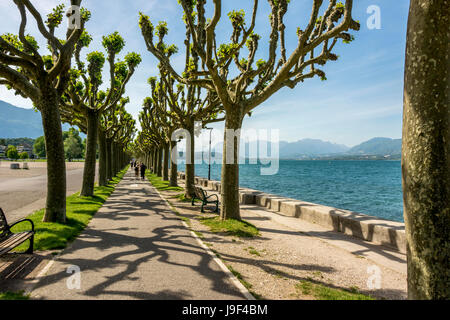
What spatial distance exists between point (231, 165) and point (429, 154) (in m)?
6.74

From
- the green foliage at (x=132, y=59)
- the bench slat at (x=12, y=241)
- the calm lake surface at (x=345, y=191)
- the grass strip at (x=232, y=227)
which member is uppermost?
the green foliage at (x=132, y=59)

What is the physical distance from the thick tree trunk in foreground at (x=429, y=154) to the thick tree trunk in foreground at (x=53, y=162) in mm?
8993

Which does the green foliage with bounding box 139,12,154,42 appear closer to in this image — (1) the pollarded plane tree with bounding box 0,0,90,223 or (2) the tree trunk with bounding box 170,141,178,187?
(1) the pollarded plane tree with bounding box 0,0,90,223

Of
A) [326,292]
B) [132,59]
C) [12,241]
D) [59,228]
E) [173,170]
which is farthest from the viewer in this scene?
[173,170]

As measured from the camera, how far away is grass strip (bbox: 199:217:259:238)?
8078mm

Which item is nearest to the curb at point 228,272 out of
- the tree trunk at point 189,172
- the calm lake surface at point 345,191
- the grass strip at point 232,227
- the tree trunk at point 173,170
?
the grass strip at point 232,227

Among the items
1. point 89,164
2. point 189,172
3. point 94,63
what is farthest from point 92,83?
point 189,172

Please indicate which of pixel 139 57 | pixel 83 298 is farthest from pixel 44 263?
pixel 139 57

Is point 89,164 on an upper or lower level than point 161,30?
lower

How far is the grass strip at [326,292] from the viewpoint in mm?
4199

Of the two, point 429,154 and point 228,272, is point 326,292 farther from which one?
point 429,154

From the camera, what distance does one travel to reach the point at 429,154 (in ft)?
9.68

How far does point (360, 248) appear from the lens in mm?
7086

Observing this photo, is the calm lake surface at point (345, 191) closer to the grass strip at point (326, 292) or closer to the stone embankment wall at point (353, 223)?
the stone embankment wall at point (353, 223)
